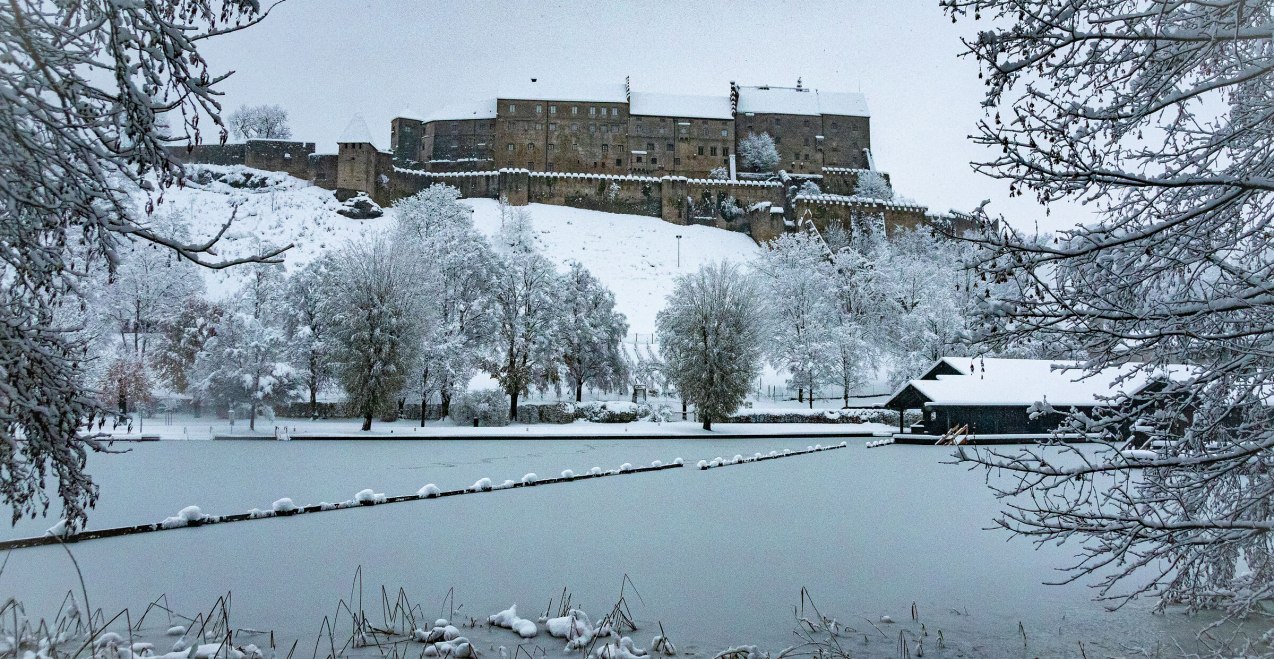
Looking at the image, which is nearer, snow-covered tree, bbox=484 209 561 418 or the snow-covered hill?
snow-covered tree, bbox=484 209 561 418

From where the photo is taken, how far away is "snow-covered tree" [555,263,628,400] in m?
47.2

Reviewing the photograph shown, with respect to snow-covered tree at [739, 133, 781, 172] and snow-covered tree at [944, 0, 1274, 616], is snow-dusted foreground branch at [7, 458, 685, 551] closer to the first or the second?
snow-covered tree at [944, 0, 1274, 616]

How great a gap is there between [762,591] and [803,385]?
1668 inches

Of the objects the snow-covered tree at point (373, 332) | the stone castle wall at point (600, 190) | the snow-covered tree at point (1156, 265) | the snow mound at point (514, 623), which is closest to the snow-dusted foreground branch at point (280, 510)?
the snow mound at point (514, 623)

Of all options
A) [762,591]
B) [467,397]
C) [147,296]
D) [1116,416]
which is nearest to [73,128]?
[1116,416]

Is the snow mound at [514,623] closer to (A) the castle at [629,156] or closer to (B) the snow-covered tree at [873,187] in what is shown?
(A) the castle at [629,156]

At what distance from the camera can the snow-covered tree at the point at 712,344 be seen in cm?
4084

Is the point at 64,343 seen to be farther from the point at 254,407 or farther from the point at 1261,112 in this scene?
the point at 254,407

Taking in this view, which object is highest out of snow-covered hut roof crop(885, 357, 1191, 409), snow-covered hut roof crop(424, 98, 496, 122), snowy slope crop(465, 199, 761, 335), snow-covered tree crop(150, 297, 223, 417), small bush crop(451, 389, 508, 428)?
snow-covered hut roof crop(424, 98, 496, 122)

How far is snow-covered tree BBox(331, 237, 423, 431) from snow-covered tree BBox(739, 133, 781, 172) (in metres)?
64.3

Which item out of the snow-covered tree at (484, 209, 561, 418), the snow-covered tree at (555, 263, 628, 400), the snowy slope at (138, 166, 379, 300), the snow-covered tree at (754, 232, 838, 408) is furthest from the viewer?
the snowy slope at (138, 166, 379, 300)

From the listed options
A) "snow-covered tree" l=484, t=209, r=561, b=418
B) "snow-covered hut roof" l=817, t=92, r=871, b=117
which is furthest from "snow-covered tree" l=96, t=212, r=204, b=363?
"snow-covered hut roof" l=817, t=92, r=871, b=117

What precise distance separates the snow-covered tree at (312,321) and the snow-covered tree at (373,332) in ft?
6.46

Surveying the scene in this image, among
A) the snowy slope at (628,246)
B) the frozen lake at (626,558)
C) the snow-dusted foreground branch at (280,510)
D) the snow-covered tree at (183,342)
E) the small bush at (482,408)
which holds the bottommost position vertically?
the frozen lake at (626,558)
